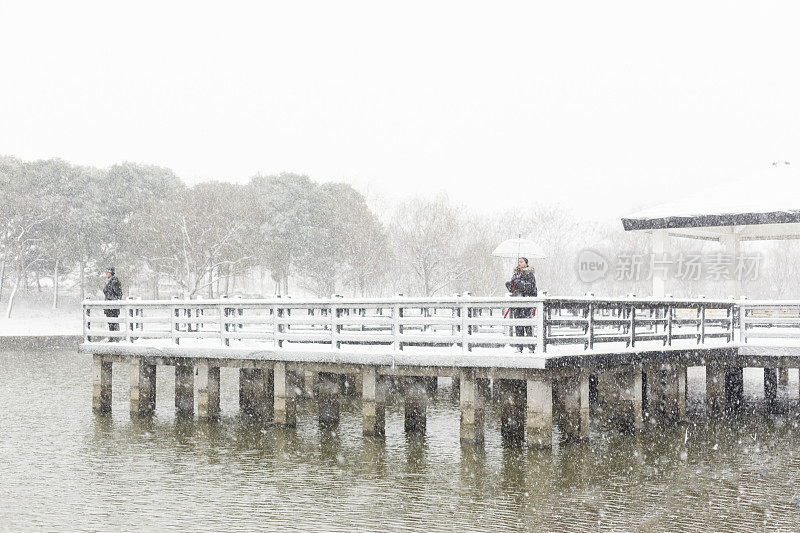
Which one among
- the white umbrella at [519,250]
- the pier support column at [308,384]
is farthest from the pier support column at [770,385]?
the pier support column at [308,384]

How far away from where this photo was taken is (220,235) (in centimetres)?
6538

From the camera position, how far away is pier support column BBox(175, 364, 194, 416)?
22.3 m

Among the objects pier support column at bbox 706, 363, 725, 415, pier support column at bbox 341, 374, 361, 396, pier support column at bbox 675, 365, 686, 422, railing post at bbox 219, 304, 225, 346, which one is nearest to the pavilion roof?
pier support column at bbox 706, 363, 725, 415

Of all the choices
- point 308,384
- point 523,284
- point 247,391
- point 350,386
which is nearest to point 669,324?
point 523,284

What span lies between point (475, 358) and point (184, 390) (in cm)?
852

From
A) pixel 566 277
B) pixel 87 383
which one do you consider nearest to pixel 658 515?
pixel 87 383

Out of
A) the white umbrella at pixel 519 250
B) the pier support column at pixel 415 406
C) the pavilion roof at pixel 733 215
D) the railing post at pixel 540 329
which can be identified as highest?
the pavilion roof at pixel 733 215

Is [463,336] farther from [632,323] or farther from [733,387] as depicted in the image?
[733,387]

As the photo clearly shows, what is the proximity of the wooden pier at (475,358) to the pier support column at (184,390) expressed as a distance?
26 mm

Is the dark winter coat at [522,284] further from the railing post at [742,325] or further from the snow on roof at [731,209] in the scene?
the snow on roof at [731,209]

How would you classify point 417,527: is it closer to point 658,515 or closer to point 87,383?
point 658,515

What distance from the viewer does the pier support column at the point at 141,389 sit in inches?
875

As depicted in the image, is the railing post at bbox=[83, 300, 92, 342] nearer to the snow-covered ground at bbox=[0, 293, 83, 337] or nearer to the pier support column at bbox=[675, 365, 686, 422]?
the pier support column at bbox=[675, 365, 686, 422]

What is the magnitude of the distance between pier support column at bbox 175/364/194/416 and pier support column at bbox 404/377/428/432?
5.57 m
